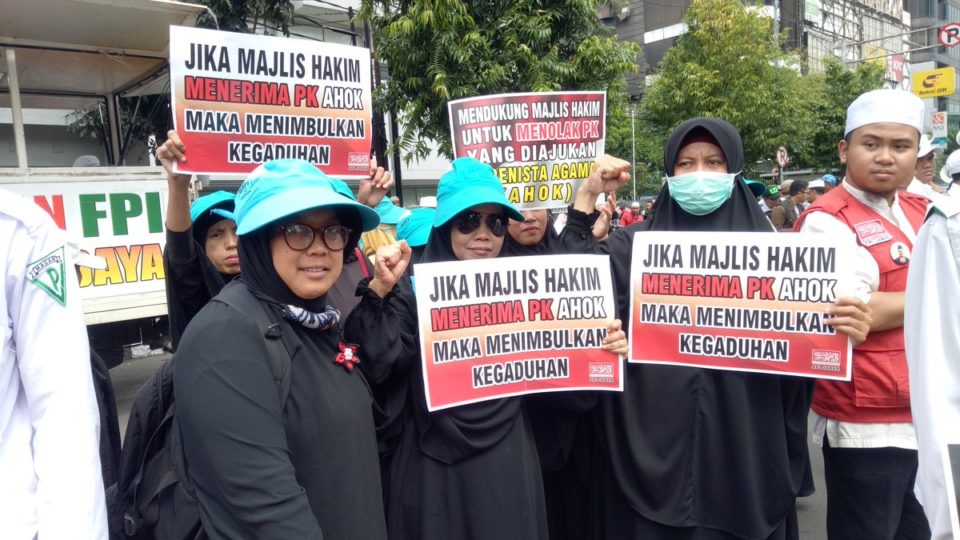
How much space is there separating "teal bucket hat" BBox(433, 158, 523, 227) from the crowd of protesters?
0.5 inches

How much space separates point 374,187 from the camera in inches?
132

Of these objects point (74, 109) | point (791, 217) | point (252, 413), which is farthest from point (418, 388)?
point (791, 217)

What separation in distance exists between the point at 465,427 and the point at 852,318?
1380 millimetres

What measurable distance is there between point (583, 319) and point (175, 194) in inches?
66.6

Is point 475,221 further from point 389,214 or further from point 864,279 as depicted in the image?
point 389,214

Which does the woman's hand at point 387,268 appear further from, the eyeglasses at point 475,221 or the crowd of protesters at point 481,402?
the eyeglasses at point 475,221

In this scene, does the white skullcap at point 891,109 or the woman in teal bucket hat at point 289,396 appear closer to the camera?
the woman in teal bucket hat at point 289,396

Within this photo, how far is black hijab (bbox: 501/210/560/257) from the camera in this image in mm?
3029

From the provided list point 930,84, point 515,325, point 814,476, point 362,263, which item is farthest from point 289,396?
point 930,84

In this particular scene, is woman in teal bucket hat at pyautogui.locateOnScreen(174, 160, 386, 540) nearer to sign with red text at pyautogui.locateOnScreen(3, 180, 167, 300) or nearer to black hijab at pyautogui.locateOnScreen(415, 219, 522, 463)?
black hijab at pyautogui.locateOnScreen(415, 219, 522, 463)

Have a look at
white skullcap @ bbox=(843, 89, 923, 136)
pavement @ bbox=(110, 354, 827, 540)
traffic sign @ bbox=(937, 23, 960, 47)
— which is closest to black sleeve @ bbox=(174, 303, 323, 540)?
white skullcap @ bbox=(843, 89, 923, 136)

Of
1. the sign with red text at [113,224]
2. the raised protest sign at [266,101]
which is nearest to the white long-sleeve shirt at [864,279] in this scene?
the raised protest sign at [266,101]

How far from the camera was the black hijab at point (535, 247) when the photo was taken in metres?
3.03

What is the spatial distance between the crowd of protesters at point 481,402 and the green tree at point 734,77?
53.1 ft
